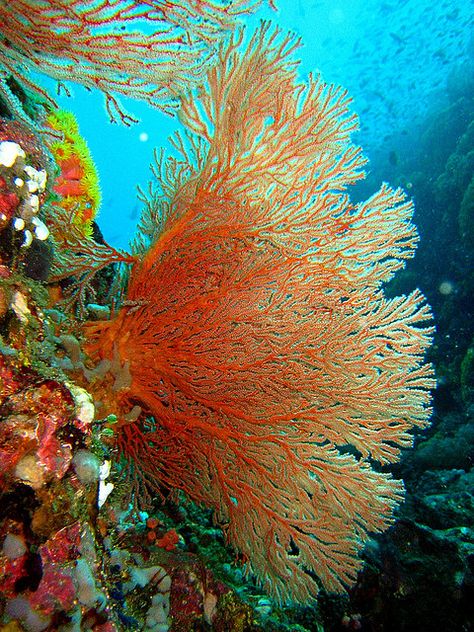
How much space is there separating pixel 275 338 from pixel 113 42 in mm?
2759

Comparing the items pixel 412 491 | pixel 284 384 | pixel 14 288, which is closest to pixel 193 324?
Result: pixel 284 384

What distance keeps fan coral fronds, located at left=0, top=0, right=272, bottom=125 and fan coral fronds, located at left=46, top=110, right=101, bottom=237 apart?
2.03 feet

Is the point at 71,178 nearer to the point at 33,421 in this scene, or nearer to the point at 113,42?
the point at 113,42

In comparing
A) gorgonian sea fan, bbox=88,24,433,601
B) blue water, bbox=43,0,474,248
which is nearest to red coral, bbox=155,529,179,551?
gorgonian sea fan, bbox=88,24,433,601

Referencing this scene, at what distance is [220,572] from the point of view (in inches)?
156

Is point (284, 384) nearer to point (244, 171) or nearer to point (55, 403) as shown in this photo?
point (244, 171)

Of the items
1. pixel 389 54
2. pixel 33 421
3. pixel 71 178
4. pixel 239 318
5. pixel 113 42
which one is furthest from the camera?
pixel 389 54

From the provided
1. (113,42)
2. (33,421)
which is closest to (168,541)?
(33,421)

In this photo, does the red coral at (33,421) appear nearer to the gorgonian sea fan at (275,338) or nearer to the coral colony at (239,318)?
the coral colony at (239,318)

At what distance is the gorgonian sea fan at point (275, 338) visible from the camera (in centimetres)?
343

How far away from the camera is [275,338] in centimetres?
353

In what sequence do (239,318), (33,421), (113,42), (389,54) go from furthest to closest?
(389,54)
(239,318)
(113,42)
(33,421)

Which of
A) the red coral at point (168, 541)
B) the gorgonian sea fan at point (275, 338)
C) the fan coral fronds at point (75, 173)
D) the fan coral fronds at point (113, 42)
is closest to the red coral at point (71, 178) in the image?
the fan coral fronds at point (75, 173)

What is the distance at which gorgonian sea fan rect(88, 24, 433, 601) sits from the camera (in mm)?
3432
